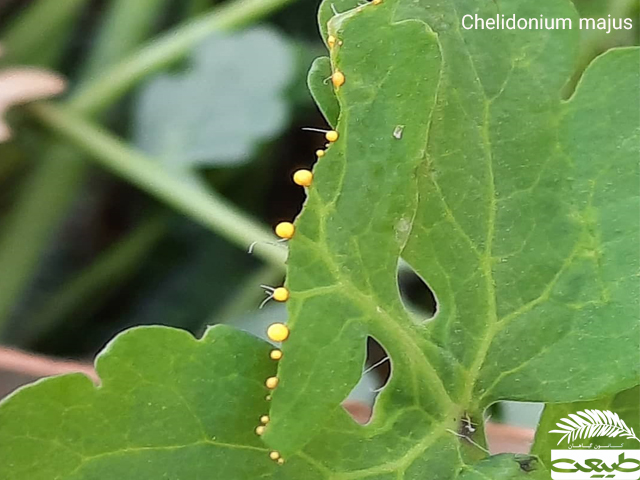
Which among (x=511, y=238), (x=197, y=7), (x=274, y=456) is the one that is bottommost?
(x=274, y=456)

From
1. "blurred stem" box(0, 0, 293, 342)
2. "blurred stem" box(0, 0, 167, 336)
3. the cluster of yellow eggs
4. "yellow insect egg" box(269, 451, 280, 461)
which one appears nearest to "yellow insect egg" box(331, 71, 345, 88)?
the cluster of yellow eggs

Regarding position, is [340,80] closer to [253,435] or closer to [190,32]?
[253,435]

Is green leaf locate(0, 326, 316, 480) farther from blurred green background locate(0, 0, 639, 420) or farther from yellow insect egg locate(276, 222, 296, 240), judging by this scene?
blurred green background locate(0, 0, 639, 420)

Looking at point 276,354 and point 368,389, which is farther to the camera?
point 368,389

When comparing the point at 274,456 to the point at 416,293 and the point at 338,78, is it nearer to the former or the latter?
the point at 338,78

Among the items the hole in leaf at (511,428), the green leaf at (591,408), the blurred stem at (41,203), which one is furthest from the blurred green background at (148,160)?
the green leaf at (591,408)

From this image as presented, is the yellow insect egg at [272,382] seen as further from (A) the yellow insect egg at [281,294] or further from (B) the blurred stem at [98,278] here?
(B) the blurred stem at [98,278]

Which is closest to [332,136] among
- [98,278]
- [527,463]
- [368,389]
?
[527,463]
